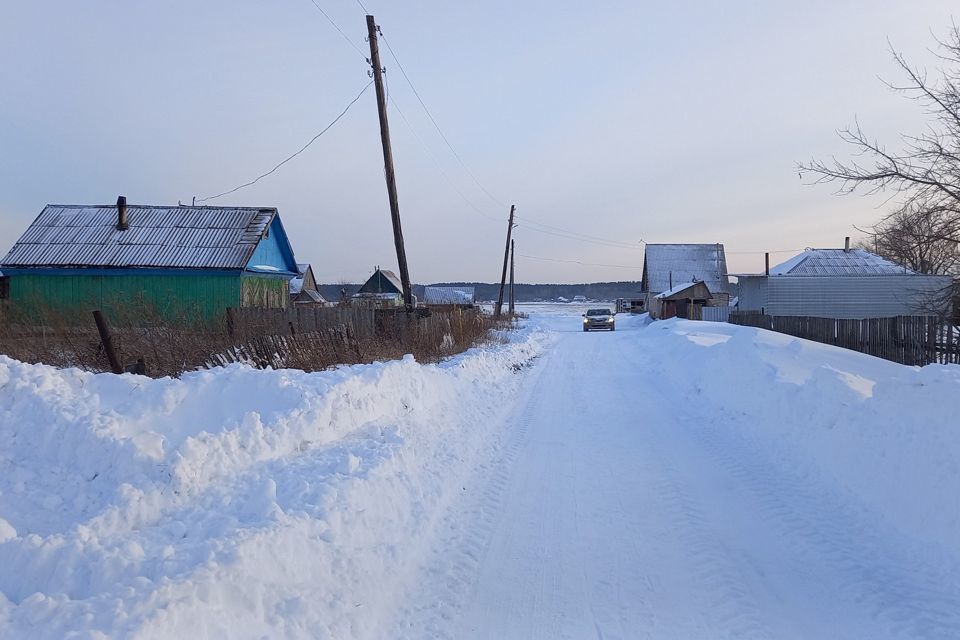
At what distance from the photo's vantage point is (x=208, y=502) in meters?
5.29

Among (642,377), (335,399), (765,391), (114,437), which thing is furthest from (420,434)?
(642,377)

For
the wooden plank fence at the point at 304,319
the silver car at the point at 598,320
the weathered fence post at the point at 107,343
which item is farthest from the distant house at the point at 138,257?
the silver car at the point at 598,320

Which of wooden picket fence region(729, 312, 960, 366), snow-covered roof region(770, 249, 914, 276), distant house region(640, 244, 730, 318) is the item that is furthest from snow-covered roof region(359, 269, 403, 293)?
wooden picket fence region(729, 312, 960, 366)

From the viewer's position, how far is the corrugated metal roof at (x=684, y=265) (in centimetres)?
6631

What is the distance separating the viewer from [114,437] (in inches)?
221

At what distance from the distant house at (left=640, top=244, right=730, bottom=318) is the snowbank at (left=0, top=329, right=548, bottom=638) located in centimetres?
5935

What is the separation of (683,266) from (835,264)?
2513cm

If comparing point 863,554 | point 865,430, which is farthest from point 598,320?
point 863,554

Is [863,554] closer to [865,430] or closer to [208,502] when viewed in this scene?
[865,430]

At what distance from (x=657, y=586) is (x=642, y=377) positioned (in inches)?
531

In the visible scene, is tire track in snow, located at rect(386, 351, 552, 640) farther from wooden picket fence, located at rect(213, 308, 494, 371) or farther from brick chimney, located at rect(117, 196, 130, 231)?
brick chimney, located at rect(117, 196, 130, 231)

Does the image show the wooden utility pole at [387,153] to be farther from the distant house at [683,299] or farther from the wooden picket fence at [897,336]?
the distant house at [683,299]

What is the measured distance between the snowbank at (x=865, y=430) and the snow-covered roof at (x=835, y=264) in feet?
104

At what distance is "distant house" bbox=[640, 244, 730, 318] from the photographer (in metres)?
66.1
